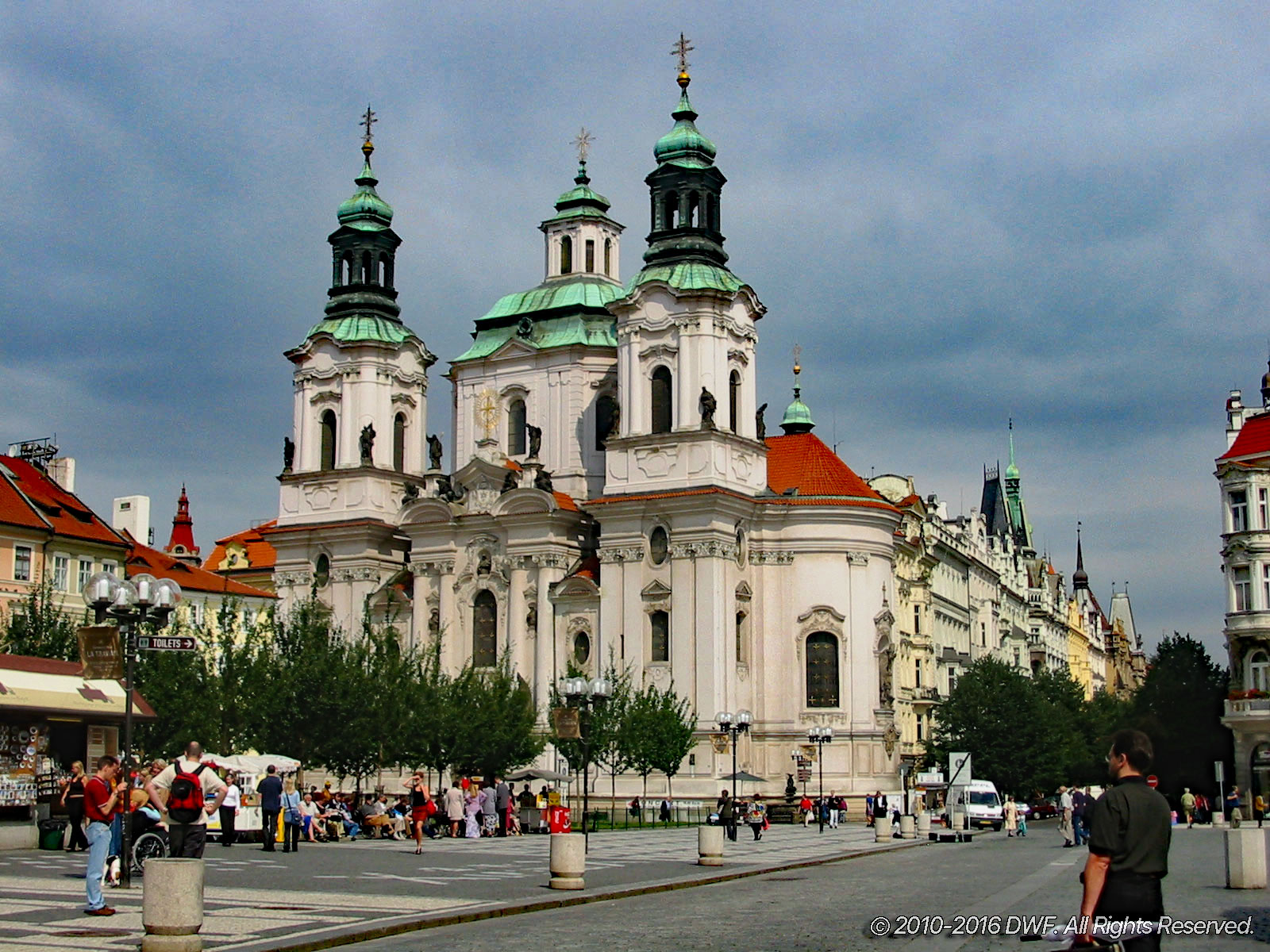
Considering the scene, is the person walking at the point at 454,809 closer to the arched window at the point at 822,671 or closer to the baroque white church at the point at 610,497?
the baroque white church at the point at 610,497

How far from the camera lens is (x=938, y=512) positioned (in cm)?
10425

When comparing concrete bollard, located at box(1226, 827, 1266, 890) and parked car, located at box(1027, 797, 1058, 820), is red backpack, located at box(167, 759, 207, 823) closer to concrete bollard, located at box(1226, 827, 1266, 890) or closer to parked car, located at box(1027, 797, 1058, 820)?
concrete bollard, located at box(1226, 827, 1266, 890)

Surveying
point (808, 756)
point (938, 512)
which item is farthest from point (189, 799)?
point (938, 512)

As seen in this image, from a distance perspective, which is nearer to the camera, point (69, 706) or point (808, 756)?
point (69, 706)

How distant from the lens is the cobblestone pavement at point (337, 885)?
667 inches

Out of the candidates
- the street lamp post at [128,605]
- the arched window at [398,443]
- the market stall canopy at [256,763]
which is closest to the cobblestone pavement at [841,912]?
the street lamp post at [128,605]

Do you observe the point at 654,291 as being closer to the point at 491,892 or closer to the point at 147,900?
the point at 491,892

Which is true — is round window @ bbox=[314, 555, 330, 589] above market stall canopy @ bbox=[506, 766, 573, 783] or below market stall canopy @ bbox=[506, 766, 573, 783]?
above

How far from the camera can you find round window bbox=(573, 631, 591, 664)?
2638 inches

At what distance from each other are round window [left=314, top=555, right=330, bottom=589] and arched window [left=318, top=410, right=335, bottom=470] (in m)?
4.53

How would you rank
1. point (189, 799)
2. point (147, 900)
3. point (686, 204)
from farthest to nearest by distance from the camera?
point (686, 204) → point (189, 799) → point (147, 900)

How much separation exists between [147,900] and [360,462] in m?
59.7

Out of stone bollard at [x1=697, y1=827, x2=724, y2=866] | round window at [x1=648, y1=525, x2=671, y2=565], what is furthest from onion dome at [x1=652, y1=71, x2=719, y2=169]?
stone bollard at [x1=697, y1=827, x2=724, y2=866]

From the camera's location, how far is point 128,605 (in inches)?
953
